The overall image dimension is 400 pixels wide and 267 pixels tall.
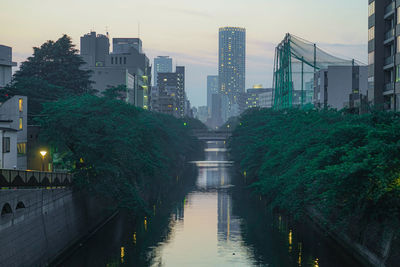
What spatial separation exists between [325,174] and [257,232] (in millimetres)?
16446

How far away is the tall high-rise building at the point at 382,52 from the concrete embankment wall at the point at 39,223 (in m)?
35.6

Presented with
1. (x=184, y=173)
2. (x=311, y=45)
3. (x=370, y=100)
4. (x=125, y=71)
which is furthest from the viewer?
(x=125, y=71)

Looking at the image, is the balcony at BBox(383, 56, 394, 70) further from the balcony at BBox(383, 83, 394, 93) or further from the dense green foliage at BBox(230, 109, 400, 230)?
the dense green foliage at BBox(230, 109, 400, 230)

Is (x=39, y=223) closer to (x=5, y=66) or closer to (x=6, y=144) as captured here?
(x=6, y=144)

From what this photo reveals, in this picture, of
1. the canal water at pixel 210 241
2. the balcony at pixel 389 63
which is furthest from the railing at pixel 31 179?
the balcony at pixel 389 63

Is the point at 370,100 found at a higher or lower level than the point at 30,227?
higher

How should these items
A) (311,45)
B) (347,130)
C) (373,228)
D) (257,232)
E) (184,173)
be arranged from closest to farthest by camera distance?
(373,228) < (347,130) < (257,232) < (184,173) < (311,45)

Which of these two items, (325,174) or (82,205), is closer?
(325,174)

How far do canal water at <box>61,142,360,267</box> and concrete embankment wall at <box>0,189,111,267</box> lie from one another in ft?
5.67

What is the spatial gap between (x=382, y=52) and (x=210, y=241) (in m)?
32.3

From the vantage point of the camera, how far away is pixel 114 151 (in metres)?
49.8

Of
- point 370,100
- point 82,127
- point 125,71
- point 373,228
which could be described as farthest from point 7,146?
point 125,71

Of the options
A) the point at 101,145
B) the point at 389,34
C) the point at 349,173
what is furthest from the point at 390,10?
the point at 101,145

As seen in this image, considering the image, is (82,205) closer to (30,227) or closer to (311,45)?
(30,227)
